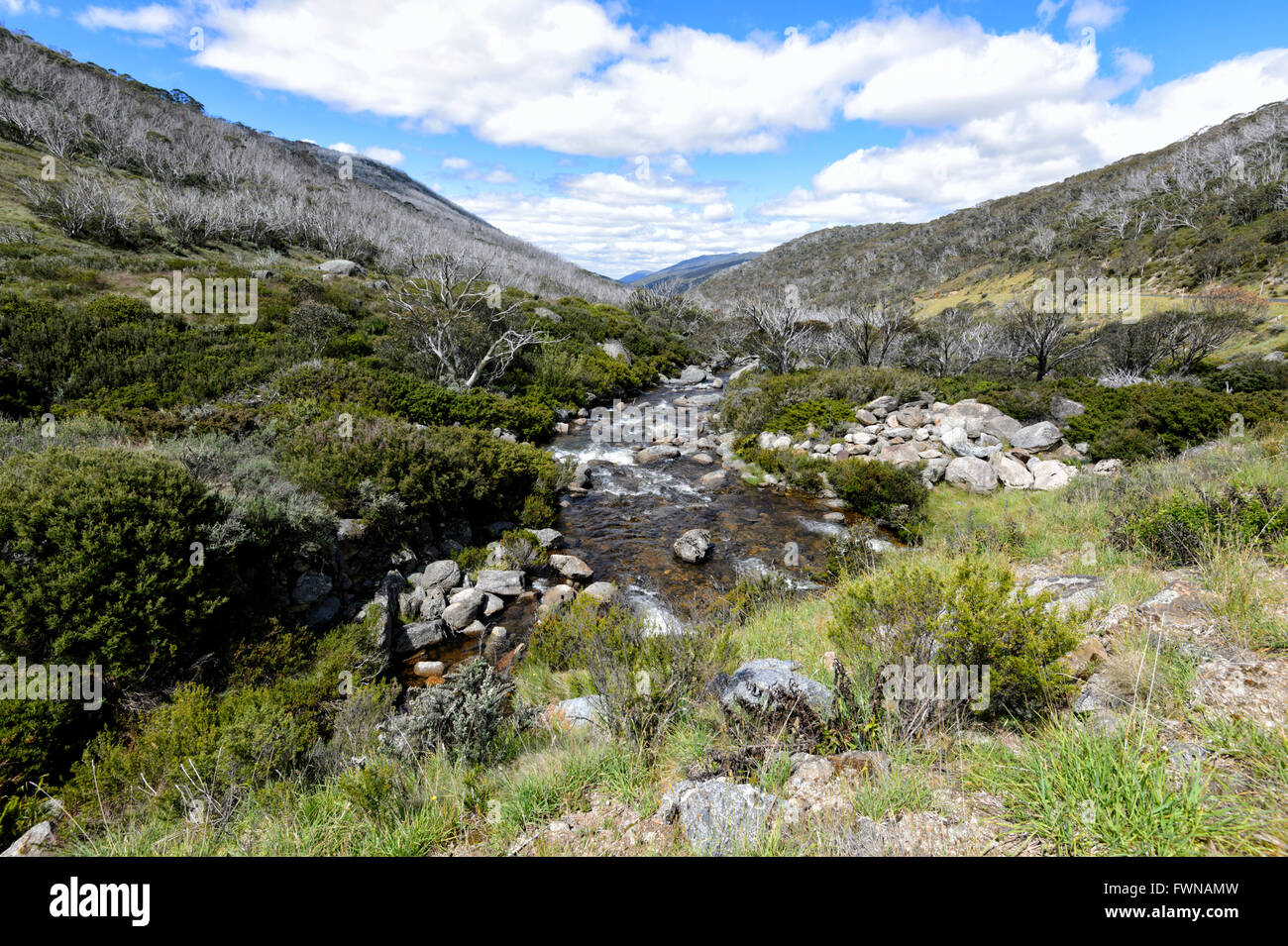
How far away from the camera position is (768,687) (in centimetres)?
366

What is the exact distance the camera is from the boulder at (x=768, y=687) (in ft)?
11.8

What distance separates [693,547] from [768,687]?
634 centimetres

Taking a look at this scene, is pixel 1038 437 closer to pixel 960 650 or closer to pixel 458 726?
pixel 960 650

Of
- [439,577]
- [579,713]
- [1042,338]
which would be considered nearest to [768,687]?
[579,713]

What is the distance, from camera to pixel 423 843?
9.16 feet

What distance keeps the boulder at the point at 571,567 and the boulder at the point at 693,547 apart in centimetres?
184

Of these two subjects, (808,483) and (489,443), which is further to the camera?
(808,483)

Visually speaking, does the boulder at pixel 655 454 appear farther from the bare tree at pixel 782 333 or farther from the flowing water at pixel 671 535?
the bare tree at pixel 782 333

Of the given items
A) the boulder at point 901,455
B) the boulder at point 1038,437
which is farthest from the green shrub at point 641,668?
the boulder at point 1038,437

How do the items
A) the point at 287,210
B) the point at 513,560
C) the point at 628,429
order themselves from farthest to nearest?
the point at 287,210 → the point at 628,429 → the point at 513,560

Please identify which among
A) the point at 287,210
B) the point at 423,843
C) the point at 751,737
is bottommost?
the point at 423,843

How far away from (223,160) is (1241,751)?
66121 mm
